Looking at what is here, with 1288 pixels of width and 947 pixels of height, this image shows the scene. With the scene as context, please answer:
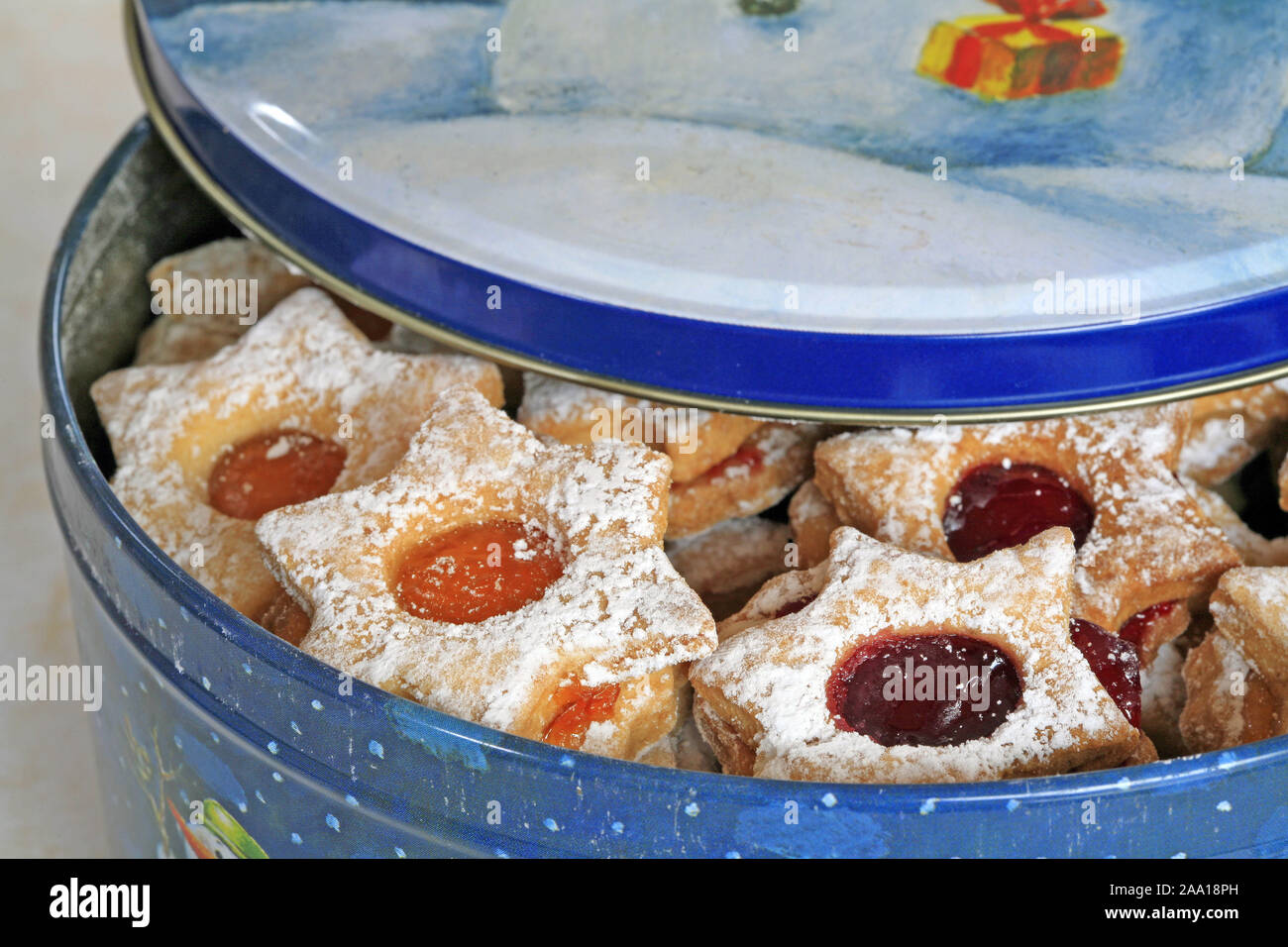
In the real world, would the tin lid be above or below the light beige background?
above

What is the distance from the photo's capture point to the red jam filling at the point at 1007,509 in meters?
1.44

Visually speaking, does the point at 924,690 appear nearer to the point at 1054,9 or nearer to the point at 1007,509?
the point at 1007,509

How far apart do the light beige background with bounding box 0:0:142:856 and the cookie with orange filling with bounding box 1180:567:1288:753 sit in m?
1.35

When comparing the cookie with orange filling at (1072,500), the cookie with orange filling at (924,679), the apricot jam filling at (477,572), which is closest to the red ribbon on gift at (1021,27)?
the cookie with orange filling at (1072,500)

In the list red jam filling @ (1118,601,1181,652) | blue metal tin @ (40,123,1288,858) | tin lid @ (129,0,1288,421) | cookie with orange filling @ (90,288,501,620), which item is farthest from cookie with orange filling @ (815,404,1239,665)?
cookie with orange filling @ (90,288,501,620)

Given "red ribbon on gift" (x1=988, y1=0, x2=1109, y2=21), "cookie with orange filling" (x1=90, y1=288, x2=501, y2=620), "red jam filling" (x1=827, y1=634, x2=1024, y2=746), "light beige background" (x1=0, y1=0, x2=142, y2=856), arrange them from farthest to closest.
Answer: "light beige background" (x1=0, y1=0, x2=142, y2=856) → "red ribbon on gift" (x1=988, y1=0, x2=1109, y2=21) → "cookie with orange filling" (x1=90, y1=288, x2=501, y2=620) → "red jam filling" (x1=827, y1=634, x2=1024, y2=746)

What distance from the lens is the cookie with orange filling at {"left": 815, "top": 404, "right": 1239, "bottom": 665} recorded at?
54.4 inches

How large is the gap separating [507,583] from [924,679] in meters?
0.34

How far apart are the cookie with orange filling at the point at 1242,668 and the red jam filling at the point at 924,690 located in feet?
0.73

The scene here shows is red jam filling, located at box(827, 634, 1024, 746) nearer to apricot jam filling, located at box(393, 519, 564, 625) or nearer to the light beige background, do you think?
apricot jam filling, located at box(393, 519, 564, 625)

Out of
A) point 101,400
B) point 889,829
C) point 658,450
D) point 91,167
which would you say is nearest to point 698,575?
point 658,450

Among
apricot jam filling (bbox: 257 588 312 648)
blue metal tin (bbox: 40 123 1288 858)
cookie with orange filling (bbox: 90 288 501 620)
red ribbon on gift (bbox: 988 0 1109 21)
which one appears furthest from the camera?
red ribbon on gift (bbox: 988 0 1109 21)

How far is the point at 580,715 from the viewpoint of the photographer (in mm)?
1287

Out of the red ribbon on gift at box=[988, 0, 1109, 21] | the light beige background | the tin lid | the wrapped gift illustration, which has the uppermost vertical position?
the red ribbon on gift at box=[988, 0, 1109, 21]
